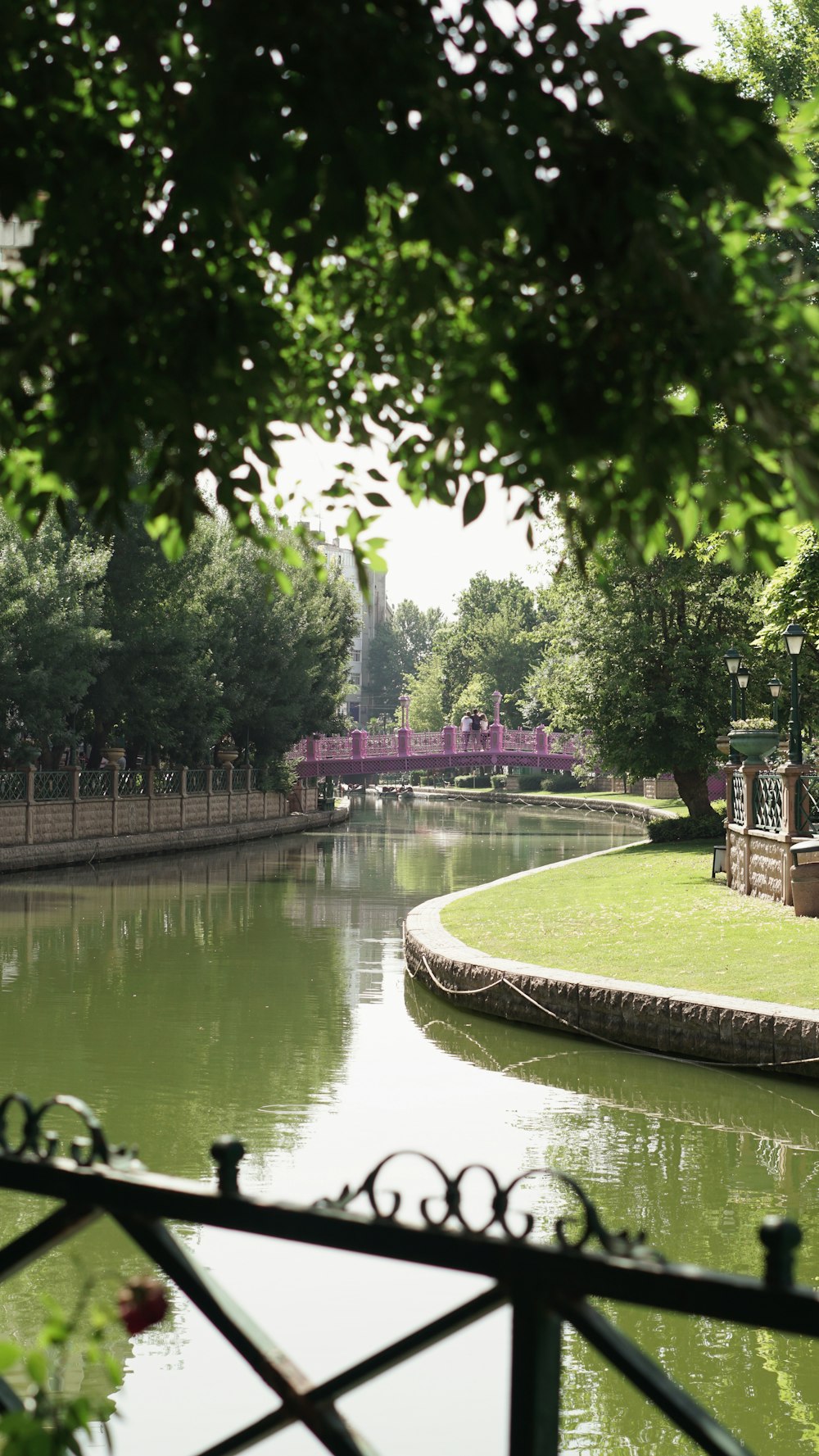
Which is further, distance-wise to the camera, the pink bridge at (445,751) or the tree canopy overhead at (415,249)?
the pink bridge at (445,751)

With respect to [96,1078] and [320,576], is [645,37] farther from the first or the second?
[96,1078]

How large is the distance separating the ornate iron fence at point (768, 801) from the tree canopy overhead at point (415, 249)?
17.5m

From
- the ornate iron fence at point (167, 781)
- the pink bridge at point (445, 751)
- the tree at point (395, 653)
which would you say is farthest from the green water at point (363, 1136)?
the tree at point (395, 653)

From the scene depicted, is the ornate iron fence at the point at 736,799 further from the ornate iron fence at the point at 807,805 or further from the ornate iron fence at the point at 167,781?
the ornate iron fence at the point at 167,781

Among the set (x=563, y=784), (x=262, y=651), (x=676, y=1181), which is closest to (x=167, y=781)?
(x=262, y=651)

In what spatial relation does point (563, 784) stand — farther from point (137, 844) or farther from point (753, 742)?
point (753, 742)

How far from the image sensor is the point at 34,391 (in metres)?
3.16

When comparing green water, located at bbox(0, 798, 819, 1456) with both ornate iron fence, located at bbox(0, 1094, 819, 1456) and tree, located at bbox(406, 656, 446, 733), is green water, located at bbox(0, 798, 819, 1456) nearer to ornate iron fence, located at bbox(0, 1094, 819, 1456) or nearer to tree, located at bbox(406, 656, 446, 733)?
ornate iron fence, located at bbox(0, 1094, 819, 1456)

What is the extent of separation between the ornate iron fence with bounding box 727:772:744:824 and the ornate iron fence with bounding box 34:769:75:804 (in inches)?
692

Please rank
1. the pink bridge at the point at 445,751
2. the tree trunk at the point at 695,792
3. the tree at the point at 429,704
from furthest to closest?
the tree at the point at 429,704 < the pink bridge at the point at 445,751 < the tree trunk at the point at 695,792

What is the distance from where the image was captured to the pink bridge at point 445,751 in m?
73.3

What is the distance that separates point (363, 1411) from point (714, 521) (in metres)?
5.31

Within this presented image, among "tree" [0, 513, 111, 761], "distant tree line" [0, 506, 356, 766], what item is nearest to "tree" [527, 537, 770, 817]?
"distant tree line" [0, 506, 356, 766]

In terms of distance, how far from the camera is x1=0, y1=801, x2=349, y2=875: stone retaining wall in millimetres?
33719
